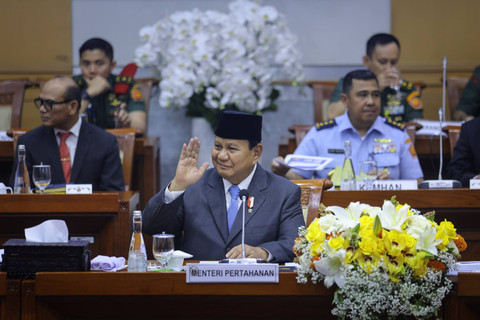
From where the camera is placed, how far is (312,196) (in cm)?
341

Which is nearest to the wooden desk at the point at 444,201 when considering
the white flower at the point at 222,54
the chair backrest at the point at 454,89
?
the white flower at the point at 222,54

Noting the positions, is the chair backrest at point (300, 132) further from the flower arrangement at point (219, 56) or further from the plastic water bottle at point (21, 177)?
the plastic water bottle at point (21, 177)

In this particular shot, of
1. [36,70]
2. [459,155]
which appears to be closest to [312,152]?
[459,155]

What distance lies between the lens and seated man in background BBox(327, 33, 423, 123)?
561cm

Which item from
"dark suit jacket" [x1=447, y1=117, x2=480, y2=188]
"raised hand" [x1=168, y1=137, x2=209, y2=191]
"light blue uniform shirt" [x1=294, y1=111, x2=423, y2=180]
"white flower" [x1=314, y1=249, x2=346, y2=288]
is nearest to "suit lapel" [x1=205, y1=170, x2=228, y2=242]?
"raised hand" [x1=168, y1=137, x2=209, y2=191]

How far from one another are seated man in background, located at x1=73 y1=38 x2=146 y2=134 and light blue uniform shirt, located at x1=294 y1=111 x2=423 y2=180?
1413mm

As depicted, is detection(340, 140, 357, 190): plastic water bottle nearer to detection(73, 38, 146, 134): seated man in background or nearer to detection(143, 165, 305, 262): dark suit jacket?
detection(143, 165, 305, 262): dark suit jacket

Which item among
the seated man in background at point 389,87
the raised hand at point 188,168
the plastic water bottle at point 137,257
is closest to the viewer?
the plastic water bottle at point 137,257

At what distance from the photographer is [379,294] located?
227cm

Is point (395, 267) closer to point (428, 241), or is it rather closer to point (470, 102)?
point (428, 241)

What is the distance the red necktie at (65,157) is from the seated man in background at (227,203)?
4.70ft

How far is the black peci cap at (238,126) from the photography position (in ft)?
10.4

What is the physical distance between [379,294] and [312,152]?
2.52m

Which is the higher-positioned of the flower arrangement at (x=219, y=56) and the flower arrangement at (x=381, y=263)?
the flower arrangement at (x=219, y=56)
